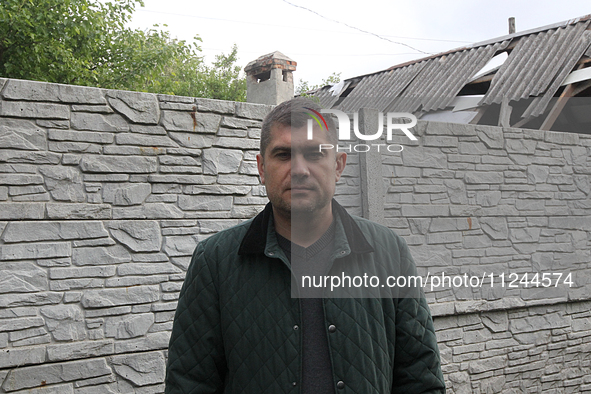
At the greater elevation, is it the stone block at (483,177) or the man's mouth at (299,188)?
the stone block at (483,177)

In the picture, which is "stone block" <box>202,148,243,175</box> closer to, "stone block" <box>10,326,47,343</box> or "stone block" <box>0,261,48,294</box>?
"stone block" <box>0,261,48,294</box>

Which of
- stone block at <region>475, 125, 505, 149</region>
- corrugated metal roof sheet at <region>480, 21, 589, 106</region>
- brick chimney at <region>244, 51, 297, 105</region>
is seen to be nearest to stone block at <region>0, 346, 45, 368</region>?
stone block at <region>475, 125, 505, 149</region>

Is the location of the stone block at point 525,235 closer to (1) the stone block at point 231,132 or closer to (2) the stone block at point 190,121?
(1) the stone block at point 231,132

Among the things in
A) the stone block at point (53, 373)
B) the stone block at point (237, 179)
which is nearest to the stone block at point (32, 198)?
the stone block at point (53, 373)

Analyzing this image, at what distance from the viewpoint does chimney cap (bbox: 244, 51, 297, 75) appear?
6.30 m

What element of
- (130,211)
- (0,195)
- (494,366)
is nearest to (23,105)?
(0,195)

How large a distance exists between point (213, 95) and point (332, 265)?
13622mm

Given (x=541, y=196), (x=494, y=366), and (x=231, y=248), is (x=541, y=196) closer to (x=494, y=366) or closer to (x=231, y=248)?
(x=494, y=366)

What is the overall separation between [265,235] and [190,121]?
76.7 inches

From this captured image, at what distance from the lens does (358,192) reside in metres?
4.04

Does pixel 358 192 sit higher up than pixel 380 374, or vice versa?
pixel 358 192

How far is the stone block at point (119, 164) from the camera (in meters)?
3.08

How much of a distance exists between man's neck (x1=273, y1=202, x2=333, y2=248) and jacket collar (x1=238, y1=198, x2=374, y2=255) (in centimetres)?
5

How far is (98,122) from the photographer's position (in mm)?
3131
